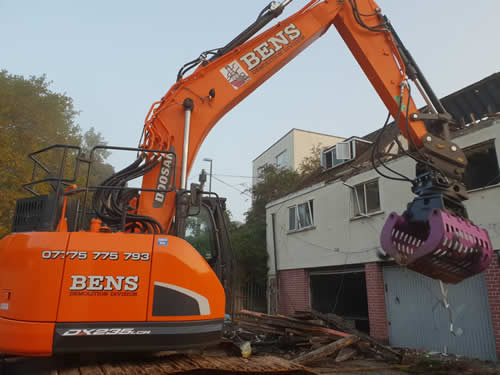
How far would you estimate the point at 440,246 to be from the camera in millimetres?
3900

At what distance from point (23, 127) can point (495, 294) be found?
77.0ft

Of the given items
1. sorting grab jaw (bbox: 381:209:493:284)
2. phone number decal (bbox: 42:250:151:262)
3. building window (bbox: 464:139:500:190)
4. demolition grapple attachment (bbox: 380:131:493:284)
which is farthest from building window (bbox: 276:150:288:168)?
phone number decal (bbox: 42:250:151:262)

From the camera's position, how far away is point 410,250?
171 inches

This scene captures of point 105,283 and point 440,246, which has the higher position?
point 440,246

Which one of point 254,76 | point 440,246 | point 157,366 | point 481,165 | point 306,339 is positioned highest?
point 481,165

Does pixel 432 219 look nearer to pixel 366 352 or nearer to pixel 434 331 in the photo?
pixel 366 352

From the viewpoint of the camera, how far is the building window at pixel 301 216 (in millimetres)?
15539

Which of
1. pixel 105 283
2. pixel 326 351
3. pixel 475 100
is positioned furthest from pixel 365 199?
pixel 105 283

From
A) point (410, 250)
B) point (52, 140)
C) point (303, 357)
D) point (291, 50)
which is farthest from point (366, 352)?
point (52, 140)

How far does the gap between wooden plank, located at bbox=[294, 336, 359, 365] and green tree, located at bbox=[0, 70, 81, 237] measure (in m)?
15.0

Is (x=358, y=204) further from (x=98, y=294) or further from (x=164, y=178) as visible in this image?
(x=98, y=294)

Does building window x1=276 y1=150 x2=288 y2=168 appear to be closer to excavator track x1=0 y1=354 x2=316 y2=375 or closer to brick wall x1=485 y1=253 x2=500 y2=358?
brick wall x1=485 y1=253 x2=500 y2=358

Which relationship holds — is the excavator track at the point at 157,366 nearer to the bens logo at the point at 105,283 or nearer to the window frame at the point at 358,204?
the bens logo at the point at 105,283

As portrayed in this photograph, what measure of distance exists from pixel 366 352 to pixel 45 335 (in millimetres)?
7849
